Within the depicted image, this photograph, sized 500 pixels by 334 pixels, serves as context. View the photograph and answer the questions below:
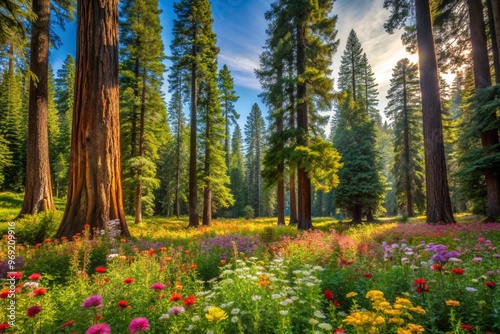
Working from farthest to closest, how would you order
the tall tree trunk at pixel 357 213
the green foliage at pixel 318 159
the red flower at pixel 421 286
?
1. the tall tree trunk at pixel 357 213
2. the green foliage at pixel 318 159
3. the red flower at pixel 421 286

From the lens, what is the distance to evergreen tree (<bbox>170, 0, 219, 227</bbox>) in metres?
15.1

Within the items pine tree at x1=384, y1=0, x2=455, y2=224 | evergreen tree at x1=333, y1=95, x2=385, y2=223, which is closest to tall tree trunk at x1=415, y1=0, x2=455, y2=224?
pine tree at x1=384, y1=0, x2=455, y2=224

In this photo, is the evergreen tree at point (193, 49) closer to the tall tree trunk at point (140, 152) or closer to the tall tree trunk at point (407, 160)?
the tall tree trunk at point (140, 152)

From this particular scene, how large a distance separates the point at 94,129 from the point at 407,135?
27.1m

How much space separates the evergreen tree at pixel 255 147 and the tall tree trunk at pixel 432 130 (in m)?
34.0

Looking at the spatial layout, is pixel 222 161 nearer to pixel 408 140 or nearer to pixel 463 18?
pixel 463 18

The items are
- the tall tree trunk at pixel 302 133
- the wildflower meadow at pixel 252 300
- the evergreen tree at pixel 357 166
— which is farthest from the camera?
the evergreen tree at pixel 357 166

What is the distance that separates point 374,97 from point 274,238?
29.2 meters

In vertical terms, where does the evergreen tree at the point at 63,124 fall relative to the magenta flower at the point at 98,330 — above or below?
above

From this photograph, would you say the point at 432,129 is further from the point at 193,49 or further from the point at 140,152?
the point at 140,152

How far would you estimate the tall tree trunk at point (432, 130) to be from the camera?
30.5 ft

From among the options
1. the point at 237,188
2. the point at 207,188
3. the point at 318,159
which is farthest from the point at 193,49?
the point at 237,188

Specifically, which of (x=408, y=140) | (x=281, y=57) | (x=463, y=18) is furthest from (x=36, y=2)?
(x=408, y=140)

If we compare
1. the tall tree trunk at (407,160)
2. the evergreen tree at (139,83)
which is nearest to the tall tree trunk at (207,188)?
the evergreen tree at (139,83)
